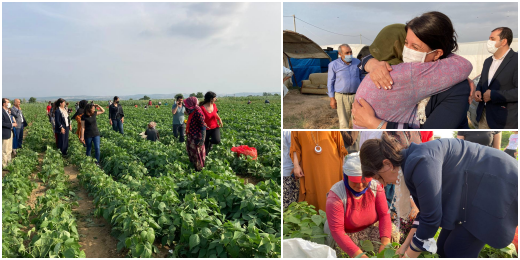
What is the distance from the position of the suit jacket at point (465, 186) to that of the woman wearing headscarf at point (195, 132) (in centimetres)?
446

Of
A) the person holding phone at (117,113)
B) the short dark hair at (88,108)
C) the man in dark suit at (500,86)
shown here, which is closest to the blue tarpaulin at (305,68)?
the short dark hair at (88,108)

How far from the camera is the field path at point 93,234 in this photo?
11.8 ft

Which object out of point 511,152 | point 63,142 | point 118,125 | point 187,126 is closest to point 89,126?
point 63,142

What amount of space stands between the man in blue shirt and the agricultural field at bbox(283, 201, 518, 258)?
0.94 meters

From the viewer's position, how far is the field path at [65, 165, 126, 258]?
3.58 m

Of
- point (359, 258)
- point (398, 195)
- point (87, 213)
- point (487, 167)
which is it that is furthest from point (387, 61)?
point (87, 213)

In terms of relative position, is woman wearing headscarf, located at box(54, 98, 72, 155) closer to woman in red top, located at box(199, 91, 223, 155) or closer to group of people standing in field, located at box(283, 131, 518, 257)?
woman in red top, located at box(199, 91, 223, 155)

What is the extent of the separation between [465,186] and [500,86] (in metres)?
0.69

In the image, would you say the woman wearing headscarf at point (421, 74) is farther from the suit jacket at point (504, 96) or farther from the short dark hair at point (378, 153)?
the suit jacket at point (504, 96)

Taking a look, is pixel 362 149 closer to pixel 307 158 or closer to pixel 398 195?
pixel 398 195

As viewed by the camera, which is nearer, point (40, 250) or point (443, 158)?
point (443, 158)

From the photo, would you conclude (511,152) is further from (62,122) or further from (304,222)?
(62,122)

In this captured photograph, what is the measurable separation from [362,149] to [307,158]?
3.11ft

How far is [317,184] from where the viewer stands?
9.66 ft
